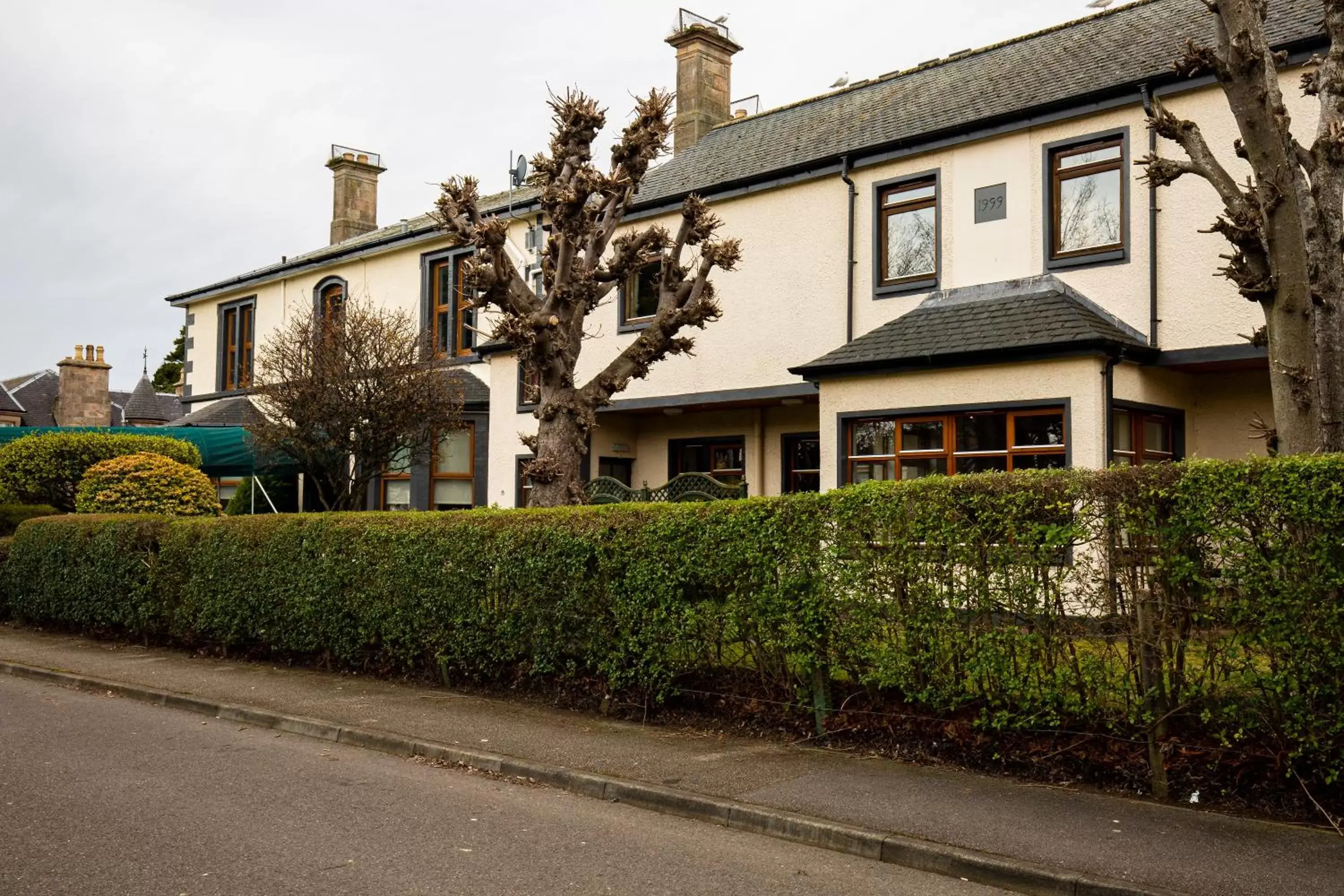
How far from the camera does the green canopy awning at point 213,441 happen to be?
72.1 ft

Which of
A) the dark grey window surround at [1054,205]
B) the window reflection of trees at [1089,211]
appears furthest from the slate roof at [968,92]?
the window reflection of trees at [1089,211]

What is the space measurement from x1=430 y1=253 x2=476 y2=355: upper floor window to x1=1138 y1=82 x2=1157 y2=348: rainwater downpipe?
47.2 feet

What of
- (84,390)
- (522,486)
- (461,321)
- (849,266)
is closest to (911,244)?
(849,266)

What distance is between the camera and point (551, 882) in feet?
18.4

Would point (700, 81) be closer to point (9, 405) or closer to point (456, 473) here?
point (456, 473)

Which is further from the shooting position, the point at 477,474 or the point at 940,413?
the point at 477,474

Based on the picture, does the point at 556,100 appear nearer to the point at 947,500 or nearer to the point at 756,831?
the point at 947,500

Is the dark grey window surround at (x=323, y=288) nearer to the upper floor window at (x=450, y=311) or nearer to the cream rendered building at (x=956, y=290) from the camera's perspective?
the upper floor window at (x=450, y=311)

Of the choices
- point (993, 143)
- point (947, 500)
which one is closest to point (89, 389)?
point (993, 143)

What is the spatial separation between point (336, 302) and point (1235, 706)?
24.3 metres

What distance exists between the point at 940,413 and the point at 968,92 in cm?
584

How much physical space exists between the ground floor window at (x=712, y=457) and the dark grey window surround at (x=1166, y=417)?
7.51 m

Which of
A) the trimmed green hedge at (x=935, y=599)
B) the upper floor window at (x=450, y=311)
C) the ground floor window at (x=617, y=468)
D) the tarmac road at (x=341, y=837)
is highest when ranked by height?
the upper floor window at (x=450, y=311)

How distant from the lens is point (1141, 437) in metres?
14.4
